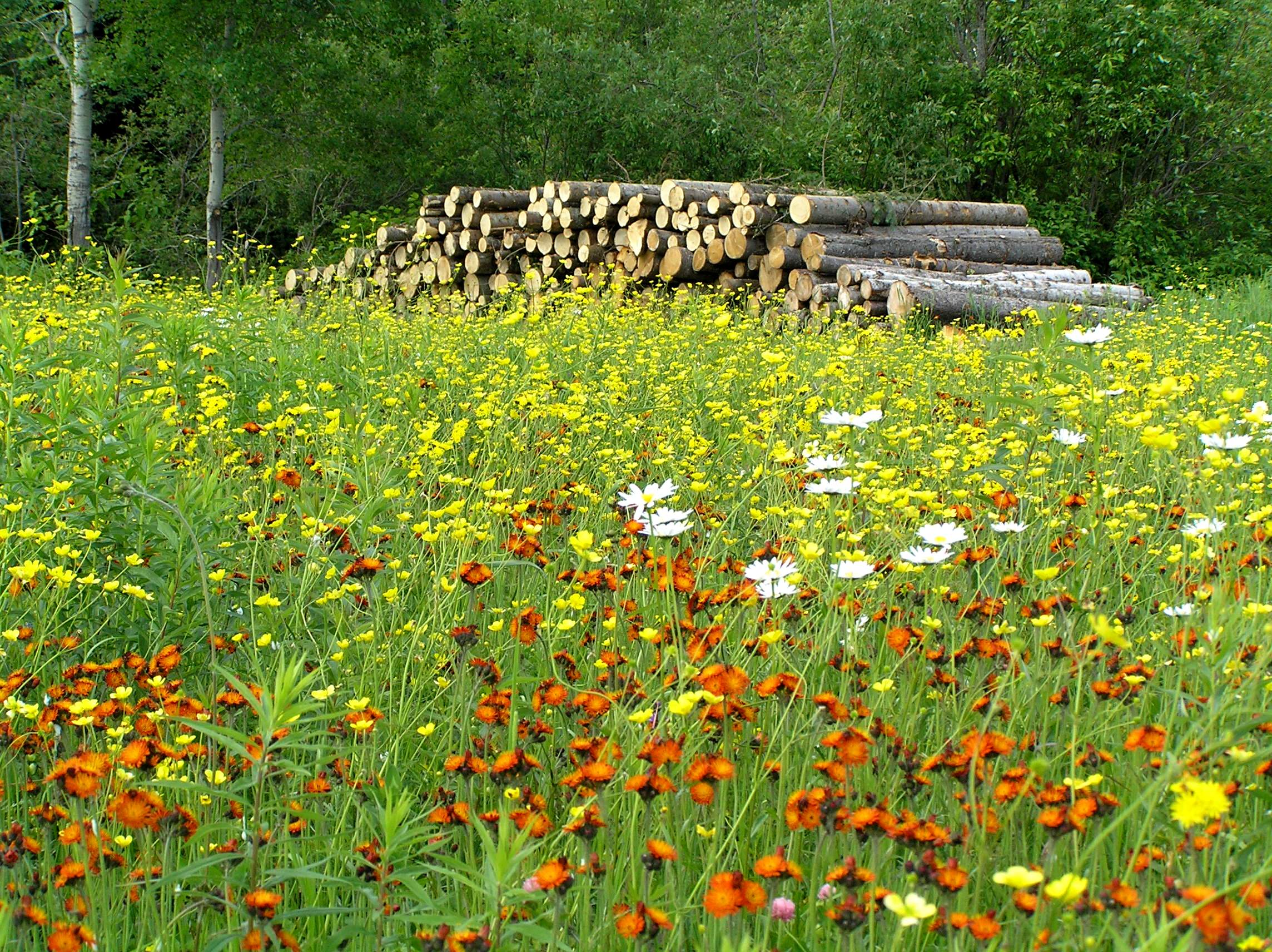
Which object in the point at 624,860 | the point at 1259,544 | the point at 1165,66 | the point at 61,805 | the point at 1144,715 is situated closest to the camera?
the point at 624,860

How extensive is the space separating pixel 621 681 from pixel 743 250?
5.92m

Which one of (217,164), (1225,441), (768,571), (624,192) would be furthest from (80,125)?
(1225,441)

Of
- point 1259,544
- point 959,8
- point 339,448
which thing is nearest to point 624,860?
point 1259,544

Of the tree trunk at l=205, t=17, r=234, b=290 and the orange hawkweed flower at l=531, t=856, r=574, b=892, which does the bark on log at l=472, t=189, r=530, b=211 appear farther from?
the orange hawkweed flower at l=531, t=856, r=574, b=892

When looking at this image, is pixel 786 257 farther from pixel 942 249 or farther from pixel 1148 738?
pixel 1148 738

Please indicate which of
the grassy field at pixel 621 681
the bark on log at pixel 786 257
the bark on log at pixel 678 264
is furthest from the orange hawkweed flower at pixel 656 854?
the bark on log at pixel 678 264

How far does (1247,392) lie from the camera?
408cm

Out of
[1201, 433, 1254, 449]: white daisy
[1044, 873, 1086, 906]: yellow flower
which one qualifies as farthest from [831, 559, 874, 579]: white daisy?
[1044, 873, 1086, 906]: yellow flower

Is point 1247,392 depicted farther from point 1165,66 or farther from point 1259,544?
point 1165,66

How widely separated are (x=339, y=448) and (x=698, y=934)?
172 centimetres

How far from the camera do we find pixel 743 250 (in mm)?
7355

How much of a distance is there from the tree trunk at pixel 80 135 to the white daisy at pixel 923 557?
10103mm

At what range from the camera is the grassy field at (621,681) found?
1.15m

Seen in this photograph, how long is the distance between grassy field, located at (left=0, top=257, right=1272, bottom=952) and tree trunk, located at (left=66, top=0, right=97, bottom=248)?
309 inches
